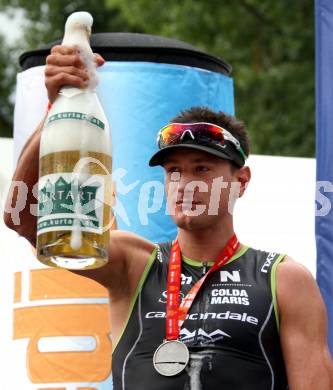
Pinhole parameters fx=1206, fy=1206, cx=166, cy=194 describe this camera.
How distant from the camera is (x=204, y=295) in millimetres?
3969

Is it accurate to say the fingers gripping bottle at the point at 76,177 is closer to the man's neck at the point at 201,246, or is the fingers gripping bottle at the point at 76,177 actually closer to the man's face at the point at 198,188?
the man's face at the point at 198,188

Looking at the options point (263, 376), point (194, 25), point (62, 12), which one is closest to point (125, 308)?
point (263, 376)

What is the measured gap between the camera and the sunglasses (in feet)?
13.4

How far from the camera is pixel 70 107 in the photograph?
3.35 meters

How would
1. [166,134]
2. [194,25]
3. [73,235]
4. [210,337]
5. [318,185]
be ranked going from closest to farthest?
1. [73,235]
2. [210,337]
3. [166,134]
4. [318,185]
5. [194,25]

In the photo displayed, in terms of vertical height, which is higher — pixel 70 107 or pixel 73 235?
pixel 70 107

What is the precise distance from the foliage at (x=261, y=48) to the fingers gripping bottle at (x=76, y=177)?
12512 mm

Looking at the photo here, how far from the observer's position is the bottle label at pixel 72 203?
10.7 feet

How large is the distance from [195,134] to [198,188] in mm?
207

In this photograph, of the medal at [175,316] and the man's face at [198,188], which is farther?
the man's face at [198,188]

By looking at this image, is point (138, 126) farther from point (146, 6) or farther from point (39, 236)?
point (146, 6)

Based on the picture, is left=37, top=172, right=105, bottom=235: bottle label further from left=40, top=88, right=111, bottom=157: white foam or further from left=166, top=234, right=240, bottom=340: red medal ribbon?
left=166, top=234, right=240, bottom=340: red medal ribbon

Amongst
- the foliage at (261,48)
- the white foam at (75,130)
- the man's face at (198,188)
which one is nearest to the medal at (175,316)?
the man's face at (198,188)

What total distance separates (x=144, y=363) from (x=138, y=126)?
5.34ft
